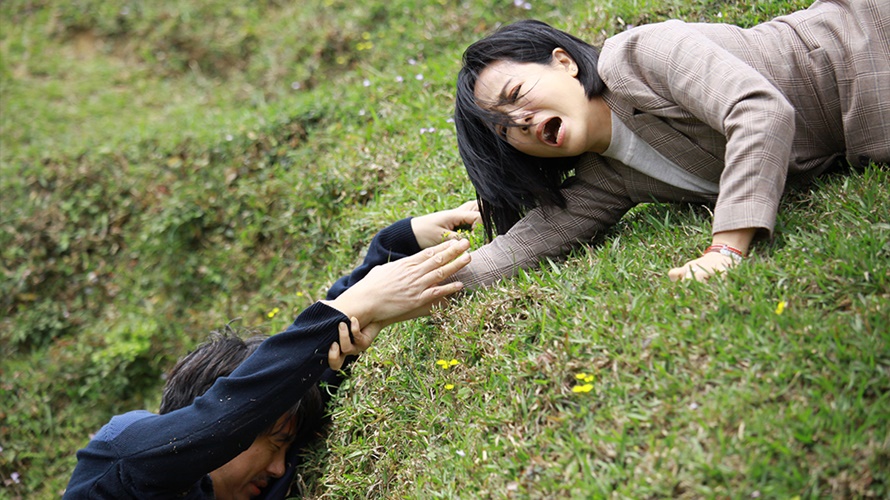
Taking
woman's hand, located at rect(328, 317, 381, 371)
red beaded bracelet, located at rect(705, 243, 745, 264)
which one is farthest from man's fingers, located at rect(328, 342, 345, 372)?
red beaded bracelet, located at rect(705, 243, 745, 264)

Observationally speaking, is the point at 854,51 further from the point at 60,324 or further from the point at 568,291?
the point at 60,324

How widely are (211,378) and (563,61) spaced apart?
167 cm

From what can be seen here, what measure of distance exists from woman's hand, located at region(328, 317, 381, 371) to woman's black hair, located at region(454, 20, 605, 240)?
590mm

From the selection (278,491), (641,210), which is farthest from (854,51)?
(278,491)

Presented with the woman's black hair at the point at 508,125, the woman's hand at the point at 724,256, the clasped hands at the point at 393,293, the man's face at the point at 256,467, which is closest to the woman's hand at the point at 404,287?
the clasped hands at the point at 393,293

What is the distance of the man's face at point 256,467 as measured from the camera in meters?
2.84

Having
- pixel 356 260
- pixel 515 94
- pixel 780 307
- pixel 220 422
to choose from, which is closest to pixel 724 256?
pixel 780 307

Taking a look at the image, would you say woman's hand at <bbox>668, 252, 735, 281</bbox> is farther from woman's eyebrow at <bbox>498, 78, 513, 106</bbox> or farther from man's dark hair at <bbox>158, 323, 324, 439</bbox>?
man's dark hair at <bbox>158, 323, 324, 439</bbox>

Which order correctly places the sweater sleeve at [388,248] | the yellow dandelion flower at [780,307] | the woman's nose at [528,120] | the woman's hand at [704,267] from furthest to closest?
1. the sweater sleeve at [388,248]
2. the woman's nose at [528,120]
3. the woman's hand at [704,267]
4. the yellow dandelion flower at [780,307]

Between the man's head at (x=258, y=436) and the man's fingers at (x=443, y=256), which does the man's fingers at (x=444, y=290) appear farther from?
the man's head at (x=258, y=436)

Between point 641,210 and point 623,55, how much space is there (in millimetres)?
576

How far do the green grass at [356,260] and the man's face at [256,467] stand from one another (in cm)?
12

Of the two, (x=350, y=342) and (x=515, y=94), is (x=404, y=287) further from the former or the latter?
(x=515, y=94)

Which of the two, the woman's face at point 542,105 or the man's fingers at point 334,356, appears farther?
the man's fingers at point 334,356
